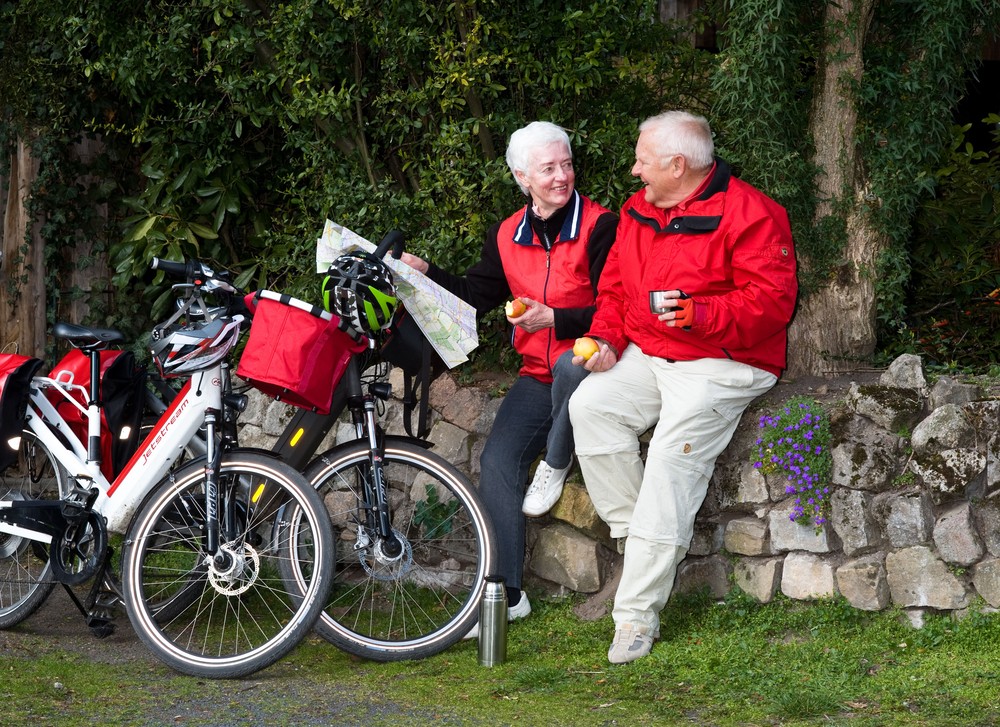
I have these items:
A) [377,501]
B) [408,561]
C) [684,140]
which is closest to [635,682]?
[408,561]

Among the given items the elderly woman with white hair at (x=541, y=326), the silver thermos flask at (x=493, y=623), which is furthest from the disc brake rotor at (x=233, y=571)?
the elderly woman with white hair at (x=541, y=326)

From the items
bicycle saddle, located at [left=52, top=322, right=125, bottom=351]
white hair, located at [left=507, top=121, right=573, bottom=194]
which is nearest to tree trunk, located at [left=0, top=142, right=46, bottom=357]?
bicycle saddle, located at [left=52, top=322, right=125, bottom=351]

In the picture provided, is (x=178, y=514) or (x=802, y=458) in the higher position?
(x=802, y=458)

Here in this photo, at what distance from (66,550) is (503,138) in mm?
2521

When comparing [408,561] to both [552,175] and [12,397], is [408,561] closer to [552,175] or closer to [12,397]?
[552,175]

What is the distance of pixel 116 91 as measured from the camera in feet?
20.7

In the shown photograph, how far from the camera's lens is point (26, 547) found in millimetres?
4676

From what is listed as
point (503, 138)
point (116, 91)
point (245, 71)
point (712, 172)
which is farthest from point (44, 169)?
point (712, 172)

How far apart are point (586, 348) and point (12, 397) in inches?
81.0

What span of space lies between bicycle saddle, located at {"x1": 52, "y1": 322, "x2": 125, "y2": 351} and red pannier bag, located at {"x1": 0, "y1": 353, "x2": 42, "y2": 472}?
0.21 meters

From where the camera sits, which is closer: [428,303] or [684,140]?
[684,140]

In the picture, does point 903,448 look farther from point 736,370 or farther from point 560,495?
point 560,495

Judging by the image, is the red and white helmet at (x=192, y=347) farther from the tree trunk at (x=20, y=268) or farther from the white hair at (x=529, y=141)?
the tree trunk at (x=20, y=268)

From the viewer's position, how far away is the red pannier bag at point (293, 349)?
154 inches
